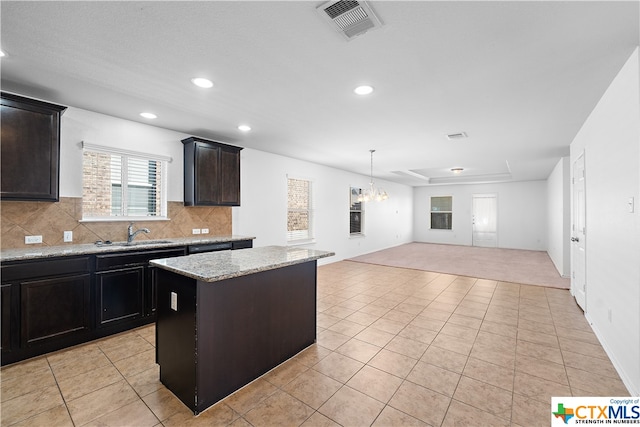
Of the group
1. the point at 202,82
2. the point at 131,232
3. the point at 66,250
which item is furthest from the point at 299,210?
the point at 66,250

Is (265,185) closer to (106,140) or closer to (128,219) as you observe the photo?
(128,219)

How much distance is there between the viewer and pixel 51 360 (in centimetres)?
262

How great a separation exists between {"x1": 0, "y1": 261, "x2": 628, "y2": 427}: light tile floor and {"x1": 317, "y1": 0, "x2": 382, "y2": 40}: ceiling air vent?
8.51 feet

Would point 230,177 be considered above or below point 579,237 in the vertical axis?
above

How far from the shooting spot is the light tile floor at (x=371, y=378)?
193cm

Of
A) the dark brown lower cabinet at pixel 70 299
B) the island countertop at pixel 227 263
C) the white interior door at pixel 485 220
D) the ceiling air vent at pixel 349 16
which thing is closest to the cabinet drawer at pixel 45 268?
the dark brown lower cabinet at pixel 70 299

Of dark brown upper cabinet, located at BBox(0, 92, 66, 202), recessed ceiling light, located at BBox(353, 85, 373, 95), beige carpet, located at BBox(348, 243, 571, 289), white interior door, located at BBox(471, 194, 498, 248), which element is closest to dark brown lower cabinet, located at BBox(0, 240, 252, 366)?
dark brown upper cabinet, located at BBox(0, 92, 66, 202)

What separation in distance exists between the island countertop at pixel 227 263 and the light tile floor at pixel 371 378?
95cm

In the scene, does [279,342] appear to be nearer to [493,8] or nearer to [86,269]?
[86,269]

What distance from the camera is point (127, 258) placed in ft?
10.5

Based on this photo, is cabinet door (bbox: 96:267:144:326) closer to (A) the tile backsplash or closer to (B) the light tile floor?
(B) the light tile floor

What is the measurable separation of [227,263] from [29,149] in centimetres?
241

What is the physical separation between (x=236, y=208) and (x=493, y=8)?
4396 millimetres

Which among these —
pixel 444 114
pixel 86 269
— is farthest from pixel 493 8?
pixel 86 269
